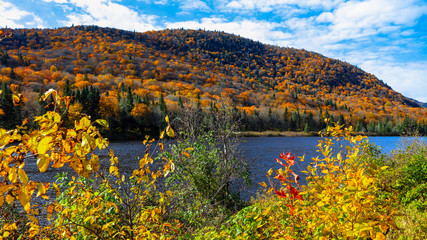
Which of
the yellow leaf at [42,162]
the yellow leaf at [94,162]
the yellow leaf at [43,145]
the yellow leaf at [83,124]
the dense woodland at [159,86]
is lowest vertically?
the yellow leaf at [94,162]

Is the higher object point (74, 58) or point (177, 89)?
point (74, 58)

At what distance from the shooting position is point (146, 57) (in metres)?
176

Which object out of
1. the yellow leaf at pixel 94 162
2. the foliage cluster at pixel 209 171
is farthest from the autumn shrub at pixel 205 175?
the yellow leaf at pixel 94 162

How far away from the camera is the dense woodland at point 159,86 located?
7550cm

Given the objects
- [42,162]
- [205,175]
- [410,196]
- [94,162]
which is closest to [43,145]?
[42,162]

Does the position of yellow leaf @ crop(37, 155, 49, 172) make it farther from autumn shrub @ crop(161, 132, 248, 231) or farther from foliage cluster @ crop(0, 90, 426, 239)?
autumn shrub @ crop(161, 132, 248, 231)

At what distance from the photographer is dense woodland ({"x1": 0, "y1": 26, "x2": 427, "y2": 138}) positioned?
75.5 meters

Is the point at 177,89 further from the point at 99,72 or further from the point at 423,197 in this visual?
the point at 423,197

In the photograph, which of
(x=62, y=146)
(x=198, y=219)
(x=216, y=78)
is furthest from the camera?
(x=216, y=78)

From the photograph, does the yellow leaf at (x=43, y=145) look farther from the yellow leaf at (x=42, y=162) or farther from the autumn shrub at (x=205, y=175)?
the autumn shrub at (x=205, y=175)

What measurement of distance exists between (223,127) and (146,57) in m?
178

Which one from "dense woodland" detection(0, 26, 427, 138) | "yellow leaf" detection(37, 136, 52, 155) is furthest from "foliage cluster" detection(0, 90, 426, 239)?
"dense woodland" detection(0, 26, 427, 138)

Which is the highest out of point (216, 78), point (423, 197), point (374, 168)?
point (216, 78)

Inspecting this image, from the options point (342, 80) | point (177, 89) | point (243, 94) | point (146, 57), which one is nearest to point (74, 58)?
point (146, 57)
